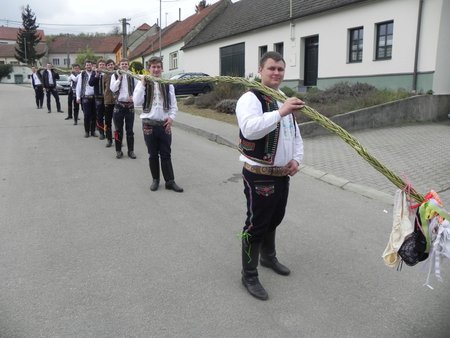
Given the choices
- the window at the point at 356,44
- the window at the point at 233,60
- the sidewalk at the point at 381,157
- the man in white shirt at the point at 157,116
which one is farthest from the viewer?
the window at the point at 233,60

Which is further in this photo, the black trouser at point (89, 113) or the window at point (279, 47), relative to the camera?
the window at point (279, 47)

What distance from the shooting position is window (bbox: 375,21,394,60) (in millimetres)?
16997

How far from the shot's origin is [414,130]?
1245cm

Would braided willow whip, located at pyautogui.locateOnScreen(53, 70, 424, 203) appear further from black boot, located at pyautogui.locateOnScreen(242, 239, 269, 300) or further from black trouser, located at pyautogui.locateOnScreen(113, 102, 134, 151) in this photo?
black trouser, located at pyautogui.locateOnScreen(113, 102, 134, 151)

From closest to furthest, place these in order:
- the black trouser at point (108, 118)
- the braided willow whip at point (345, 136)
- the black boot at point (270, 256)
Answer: the braided willow whip at point (345, 136), the black boot at point (270, 256), the black trouser at point (108, 118)

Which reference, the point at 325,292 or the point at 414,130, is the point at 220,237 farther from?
the point at 414,130

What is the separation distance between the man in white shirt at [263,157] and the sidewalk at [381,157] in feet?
6.51

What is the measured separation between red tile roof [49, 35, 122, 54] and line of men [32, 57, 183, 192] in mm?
83863

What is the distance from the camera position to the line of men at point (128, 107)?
6.58 m

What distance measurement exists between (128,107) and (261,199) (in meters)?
6.10

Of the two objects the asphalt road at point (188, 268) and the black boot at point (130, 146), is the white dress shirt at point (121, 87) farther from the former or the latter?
the asphalt road at point (188, 268)

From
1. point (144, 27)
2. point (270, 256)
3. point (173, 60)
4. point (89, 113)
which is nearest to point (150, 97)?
point (270, 256)

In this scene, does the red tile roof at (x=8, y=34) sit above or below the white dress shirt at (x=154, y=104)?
above

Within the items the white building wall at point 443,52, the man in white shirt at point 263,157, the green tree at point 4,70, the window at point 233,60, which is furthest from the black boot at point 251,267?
the green tree at point 4,70
